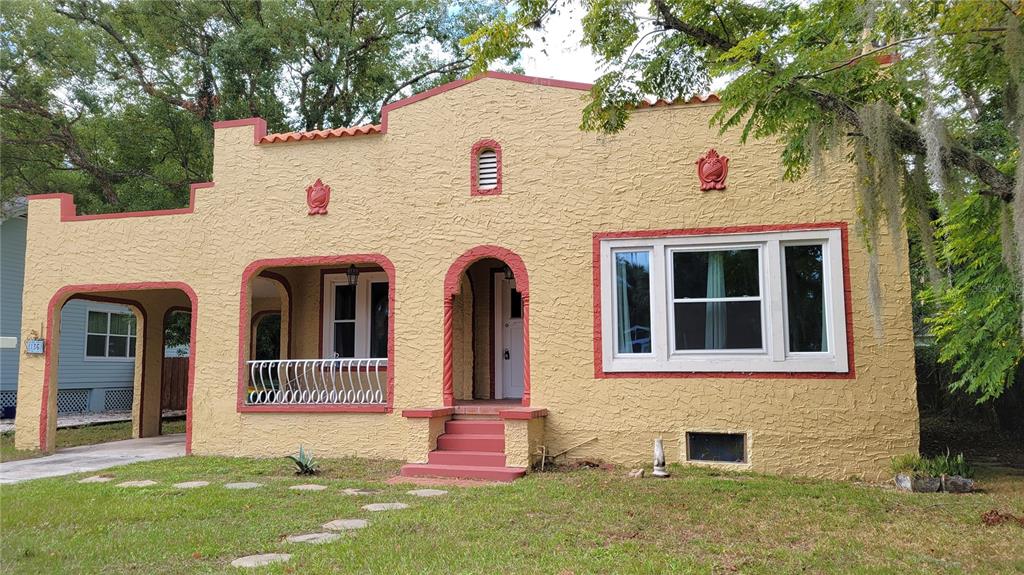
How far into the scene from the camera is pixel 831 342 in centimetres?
834

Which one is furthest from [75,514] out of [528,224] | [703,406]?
[703,406]

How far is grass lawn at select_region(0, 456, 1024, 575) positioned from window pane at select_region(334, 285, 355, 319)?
4413mm

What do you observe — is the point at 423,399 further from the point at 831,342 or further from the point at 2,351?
the point at 2,351

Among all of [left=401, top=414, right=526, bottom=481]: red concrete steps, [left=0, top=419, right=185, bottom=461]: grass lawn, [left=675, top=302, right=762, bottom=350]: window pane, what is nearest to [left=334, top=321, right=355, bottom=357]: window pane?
[left=401, top=414, right=526, bottom=481]: red concrete steps

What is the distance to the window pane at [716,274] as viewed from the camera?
8711 mm

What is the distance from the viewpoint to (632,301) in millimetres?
9055

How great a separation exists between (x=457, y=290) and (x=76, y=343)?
46.5 feet

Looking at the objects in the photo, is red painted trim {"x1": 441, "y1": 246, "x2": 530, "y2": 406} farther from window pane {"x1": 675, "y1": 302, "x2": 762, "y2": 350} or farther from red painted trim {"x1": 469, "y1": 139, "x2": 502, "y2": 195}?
window pane {"x1": 675, "y1": 302, "x2": 762, "y2": 350}

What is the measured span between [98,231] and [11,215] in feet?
25.8

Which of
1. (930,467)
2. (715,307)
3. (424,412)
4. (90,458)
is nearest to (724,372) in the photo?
(715,307)

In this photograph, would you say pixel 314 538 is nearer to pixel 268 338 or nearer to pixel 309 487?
pixel 309 487

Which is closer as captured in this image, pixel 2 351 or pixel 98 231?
pixel 98 231

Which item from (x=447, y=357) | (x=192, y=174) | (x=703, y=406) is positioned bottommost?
(x=703, y=406)

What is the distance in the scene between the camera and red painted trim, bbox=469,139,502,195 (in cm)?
965
